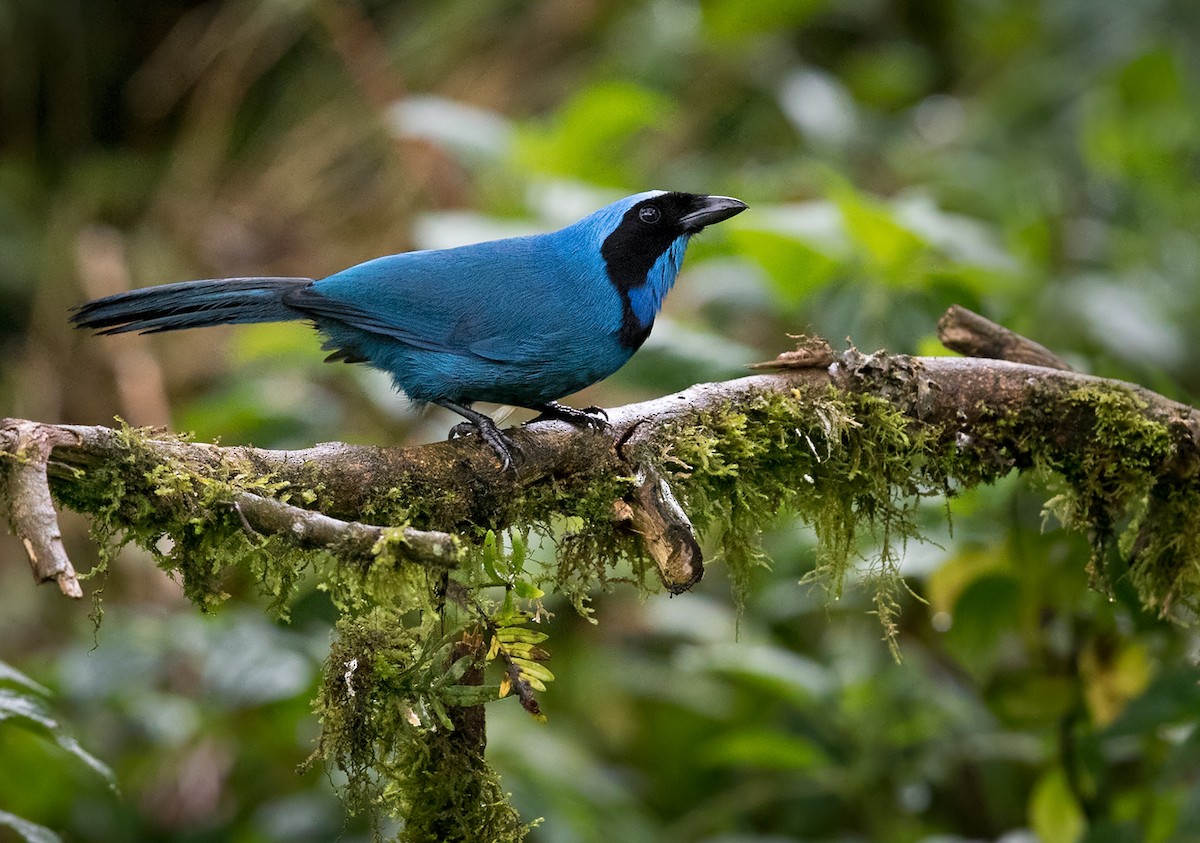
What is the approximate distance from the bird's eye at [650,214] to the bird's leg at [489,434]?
0.84m

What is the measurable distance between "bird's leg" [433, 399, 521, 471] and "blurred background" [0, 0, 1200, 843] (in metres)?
0.79

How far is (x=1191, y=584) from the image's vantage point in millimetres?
2932

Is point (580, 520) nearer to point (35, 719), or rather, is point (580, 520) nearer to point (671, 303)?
point (35, 719)

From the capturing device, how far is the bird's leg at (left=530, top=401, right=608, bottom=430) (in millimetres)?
2754

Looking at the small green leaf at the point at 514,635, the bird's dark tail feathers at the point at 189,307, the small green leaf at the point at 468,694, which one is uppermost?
the bird's dark tail feathers at the point at 189,307

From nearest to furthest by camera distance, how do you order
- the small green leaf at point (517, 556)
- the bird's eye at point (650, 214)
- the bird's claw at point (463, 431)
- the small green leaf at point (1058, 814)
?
the small green leaf at point (517, 556), the bird's claw at point (463, 431), the small green leaf at point (1058, 814), the bird's eye at point (650, 214)

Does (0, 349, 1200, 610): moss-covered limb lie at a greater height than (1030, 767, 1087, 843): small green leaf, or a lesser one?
greater

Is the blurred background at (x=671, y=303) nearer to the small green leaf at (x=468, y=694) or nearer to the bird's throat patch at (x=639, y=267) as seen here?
the bird's throat patch at (x=639, y=267)

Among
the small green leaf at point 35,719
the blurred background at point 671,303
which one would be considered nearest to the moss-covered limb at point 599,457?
the blurred background at point 671,303

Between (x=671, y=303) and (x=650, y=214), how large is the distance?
3561 millimetres

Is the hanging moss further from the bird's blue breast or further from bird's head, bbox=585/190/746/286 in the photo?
bird's head, bbox=585/190/746/286

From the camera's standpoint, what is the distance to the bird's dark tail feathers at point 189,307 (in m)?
2.96

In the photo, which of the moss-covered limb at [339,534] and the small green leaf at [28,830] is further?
the small green leaf at [28,830]

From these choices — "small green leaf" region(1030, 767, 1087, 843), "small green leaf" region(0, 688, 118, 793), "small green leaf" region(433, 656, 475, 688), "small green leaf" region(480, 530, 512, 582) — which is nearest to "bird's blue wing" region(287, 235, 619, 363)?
"small green leaf" region(480, 530, 512, 582)
